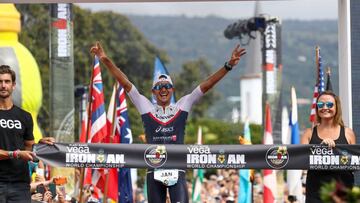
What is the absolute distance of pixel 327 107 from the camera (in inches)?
448

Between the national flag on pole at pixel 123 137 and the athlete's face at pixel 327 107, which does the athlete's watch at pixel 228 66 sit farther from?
the national flag on pole at pixel 123 137

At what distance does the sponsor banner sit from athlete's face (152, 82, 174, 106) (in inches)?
26.4

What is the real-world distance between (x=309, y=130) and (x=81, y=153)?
2019 millimetres

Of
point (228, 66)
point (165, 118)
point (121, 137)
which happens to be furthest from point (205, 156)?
point (121, 137)

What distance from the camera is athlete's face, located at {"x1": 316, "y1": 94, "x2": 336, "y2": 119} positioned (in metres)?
11.3

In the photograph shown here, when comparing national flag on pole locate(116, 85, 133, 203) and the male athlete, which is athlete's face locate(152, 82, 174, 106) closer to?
the male athlete

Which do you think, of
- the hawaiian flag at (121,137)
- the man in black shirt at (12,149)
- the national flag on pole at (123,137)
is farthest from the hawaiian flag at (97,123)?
the man in black shirt at (12,149)

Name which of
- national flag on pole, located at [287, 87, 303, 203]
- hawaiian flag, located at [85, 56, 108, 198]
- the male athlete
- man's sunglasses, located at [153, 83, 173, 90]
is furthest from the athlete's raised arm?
national flag on pole, located at [287, 87, 303, 203]

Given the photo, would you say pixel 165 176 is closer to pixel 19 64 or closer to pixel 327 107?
pixel 327 107

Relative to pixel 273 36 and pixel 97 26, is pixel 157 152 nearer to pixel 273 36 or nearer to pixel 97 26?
pixel 273 36

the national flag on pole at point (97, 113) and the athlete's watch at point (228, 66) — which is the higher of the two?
the national flag on pole at point (97, 113)

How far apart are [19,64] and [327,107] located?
9.89 metres

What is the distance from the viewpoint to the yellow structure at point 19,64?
20.2 metres

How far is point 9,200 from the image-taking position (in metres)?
10.4
